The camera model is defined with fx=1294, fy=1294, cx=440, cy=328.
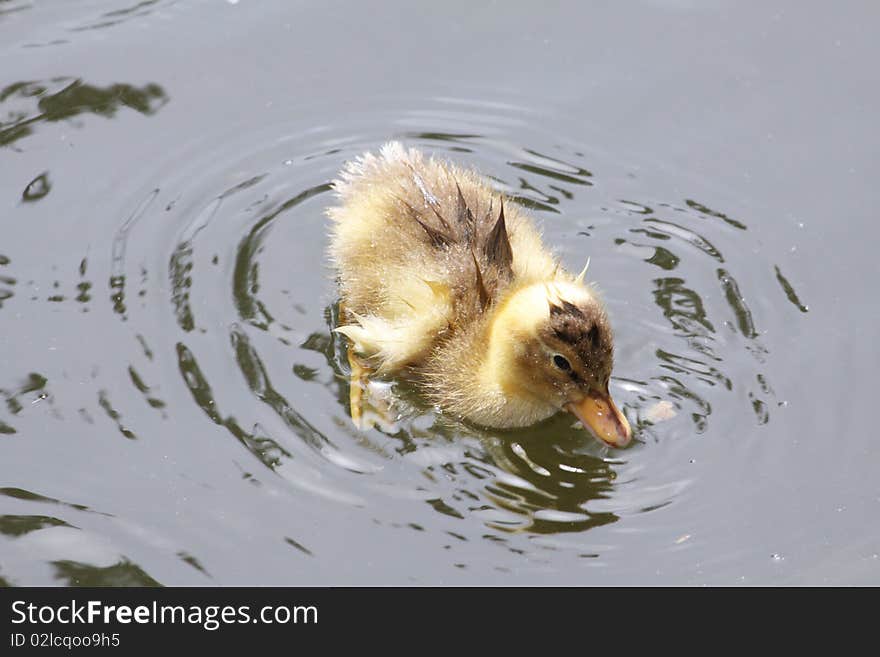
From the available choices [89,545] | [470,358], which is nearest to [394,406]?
[470,358]

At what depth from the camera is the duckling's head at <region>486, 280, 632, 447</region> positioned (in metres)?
4.39

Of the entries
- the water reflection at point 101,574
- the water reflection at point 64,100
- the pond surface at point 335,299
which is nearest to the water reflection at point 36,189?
the pond surface at point 335,299

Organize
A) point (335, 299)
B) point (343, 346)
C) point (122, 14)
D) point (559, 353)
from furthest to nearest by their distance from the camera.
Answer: point (122, 14)
point (335, 299)
point (343, 346)
point (559, 353)

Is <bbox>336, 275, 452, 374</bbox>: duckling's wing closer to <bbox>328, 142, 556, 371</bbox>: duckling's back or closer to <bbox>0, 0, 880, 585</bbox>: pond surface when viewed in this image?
<bbox>328, 142, 556, 371</bbox>: duckling's back

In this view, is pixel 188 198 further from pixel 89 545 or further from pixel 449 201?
pixel 89 545

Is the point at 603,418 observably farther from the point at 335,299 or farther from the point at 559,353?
the point at 335,299

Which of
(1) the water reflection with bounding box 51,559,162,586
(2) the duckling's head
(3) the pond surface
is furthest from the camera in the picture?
(2) the duckling's head

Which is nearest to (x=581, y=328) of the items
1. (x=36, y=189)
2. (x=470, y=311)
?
(x=470, y=311)

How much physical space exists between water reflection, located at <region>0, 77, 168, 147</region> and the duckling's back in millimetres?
1543

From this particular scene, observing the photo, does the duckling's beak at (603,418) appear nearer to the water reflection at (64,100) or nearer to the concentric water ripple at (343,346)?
the concentric water ripple at (343,346)

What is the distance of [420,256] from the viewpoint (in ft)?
15.5

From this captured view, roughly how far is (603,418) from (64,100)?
3.18m

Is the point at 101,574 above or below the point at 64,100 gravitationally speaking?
below

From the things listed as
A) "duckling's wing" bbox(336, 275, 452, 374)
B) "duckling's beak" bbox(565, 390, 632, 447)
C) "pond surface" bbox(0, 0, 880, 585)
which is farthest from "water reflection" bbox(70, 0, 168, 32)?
"duckling's beak" bbox(565, 390, 632, 447)
